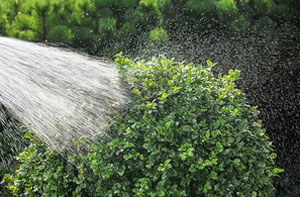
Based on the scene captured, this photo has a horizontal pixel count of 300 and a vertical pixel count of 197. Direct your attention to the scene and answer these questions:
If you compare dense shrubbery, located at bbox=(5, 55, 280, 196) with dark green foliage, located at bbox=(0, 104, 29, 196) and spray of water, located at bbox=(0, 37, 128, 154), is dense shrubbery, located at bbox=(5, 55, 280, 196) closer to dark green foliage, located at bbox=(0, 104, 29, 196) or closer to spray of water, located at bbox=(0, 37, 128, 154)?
spray of water, located at bbox=(0, 37, 128, 154)

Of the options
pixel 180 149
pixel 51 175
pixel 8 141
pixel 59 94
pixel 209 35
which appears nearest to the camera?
pixel 180 149

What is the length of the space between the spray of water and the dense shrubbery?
0.38 feet

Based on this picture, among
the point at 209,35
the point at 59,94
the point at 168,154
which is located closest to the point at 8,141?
the point at 59,94

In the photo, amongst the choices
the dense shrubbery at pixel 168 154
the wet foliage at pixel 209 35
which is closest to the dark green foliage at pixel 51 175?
the dense shrubbery at pixel 168 154

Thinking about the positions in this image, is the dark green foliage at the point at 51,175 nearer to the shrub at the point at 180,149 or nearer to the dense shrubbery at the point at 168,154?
the dense shrubbery at the point at 168,154

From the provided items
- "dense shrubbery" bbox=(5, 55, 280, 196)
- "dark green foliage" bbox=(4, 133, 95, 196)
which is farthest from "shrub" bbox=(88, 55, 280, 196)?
"dark green foliage" bbox=(4, 133, 95, 196)

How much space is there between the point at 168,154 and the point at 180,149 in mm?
100

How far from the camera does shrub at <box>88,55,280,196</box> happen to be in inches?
69.1

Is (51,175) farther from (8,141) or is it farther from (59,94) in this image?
(8,141)

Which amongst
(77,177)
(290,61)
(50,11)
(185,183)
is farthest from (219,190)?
(50,11)

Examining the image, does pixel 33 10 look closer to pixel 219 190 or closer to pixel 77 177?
pixel 77 177

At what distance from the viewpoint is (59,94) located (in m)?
2.23

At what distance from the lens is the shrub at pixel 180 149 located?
5.76 ft

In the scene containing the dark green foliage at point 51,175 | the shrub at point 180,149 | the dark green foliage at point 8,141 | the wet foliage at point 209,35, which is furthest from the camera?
the wet foliage at point 209,35
